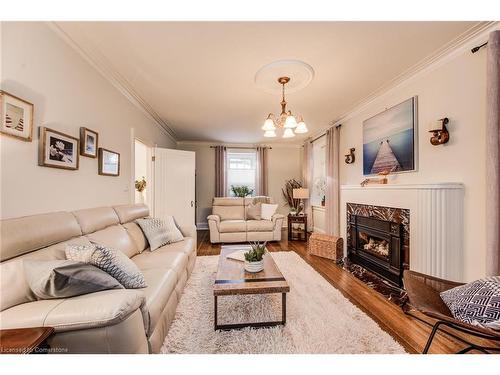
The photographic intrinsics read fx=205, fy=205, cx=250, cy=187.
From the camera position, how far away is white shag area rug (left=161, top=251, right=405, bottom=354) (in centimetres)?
149

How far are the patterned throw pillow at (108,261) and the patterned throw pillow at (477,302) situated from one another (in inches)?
82.8

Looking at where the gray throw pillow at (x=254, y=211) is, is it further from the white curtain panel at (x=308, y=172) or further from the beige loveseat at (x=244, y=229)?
the white curtain panel at (x=308, y=172)

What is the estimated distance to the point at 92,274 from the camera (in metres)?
1.15

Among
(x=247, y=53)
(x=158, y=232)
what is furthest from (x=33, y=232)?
(x=247, y=53)

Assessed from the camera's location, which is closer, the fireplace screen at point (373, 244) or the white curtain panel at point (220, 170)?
the fireplace screen at point (373, 244)

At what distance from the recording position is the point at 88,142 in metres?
2.09

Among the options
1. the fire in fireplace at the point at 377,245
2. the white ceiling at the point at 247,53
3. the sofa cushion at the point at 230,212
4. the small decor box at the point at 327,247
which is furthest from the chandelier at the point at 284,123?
the sofa cushion at the point at 230,212

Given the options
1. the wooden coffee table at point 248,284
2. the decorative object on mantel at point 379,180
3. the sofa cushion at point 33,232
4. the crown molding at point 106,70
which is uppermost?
the crown molding at point 106,70

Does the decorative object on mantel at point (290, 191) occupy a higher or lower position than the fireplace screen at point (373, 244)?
higher

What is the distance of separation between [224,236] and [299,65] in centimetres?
342

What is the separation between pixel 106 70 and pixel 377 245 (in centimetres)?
409

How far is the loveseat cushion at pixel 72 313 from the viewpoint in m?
0.92

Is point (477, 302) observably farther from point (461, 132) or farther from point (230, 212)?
point (230, 212)

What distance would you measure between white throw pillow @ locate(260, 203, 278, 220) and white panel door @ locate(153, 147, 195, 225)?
1.62 m
